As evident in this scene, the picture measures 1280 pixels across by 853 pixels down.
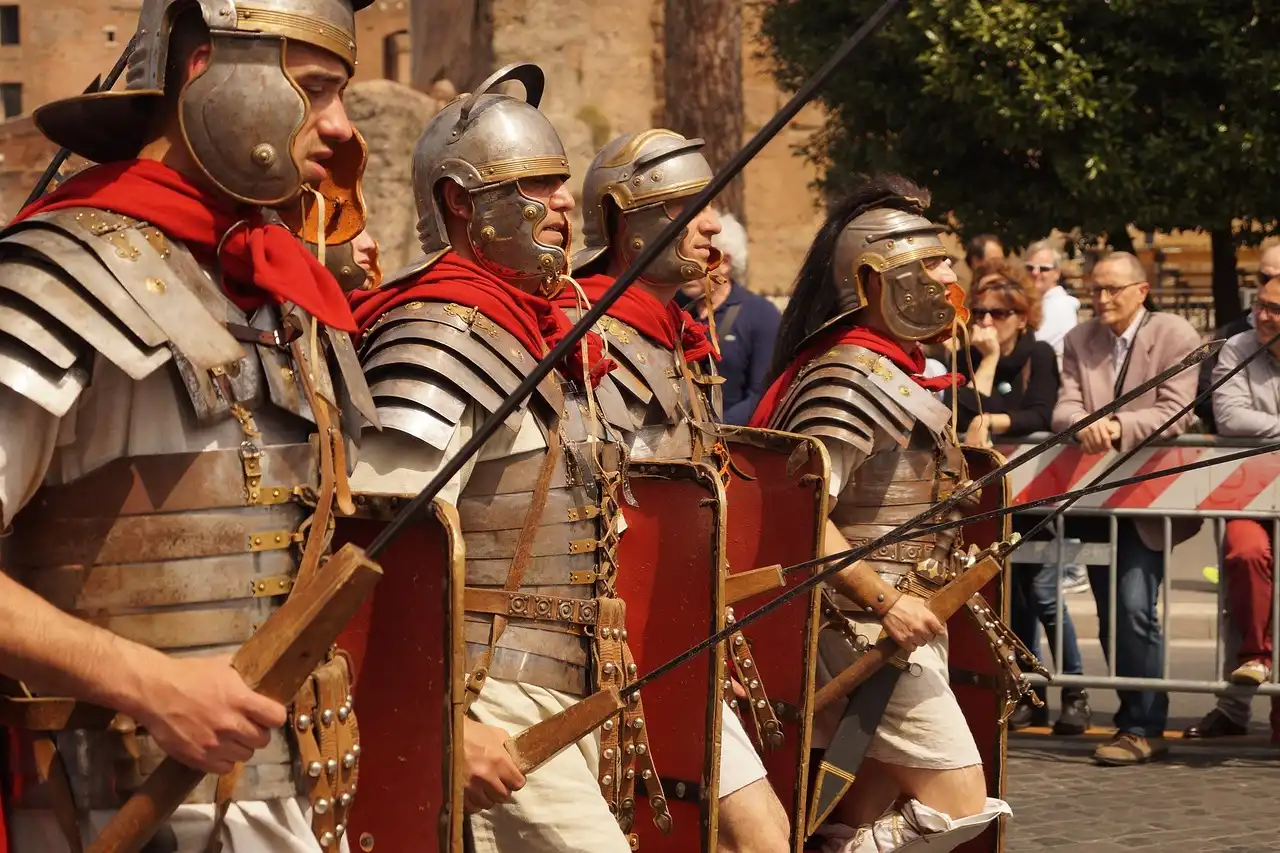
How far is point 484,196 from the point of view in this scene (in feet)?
13.6

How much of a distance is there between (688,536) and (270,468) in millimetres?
1851

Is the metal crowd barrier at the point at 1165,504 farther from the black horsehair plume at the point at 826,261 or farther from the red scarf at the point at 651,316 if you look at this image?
the red scarf at the point at 651,316

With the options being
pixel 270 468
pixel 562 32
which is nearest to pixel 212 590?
pixel 270 468

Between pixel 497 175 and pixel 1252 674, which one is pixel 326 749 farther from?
pixel 1252 674

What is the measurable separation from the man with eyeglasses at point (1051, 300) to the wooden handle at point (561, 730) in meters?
6.08

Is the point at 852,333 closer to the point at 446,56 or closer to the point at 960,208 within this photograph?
the point at 960,208

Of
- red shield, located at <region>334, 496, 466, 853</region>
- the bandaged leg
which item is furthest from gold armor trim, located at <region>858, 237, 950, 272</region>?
red shield, located at <region>334, 496, 466, 853</region>

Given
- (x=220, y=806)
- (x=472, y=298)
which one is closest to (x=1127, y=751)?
(x=472, y=298)

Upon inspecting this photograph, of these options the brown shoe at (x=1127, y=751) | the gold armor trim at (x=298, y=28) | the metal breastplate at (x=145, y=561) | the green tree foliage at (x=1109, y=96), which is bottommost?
the brown shoe at (x=1127, y=751)

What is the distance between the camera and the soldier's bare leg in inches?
184

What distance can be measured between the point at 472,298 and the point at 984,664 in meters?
2.64

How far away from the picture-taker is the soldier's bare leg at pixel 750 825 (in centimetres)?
467

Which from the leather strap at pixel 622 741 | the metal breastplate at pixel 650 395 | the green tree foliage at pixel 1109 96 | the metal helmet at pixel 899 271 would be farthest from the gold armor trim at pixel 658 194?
the green tree foliage at pixel 1109 96

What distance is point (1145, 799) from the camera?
7230 mm
